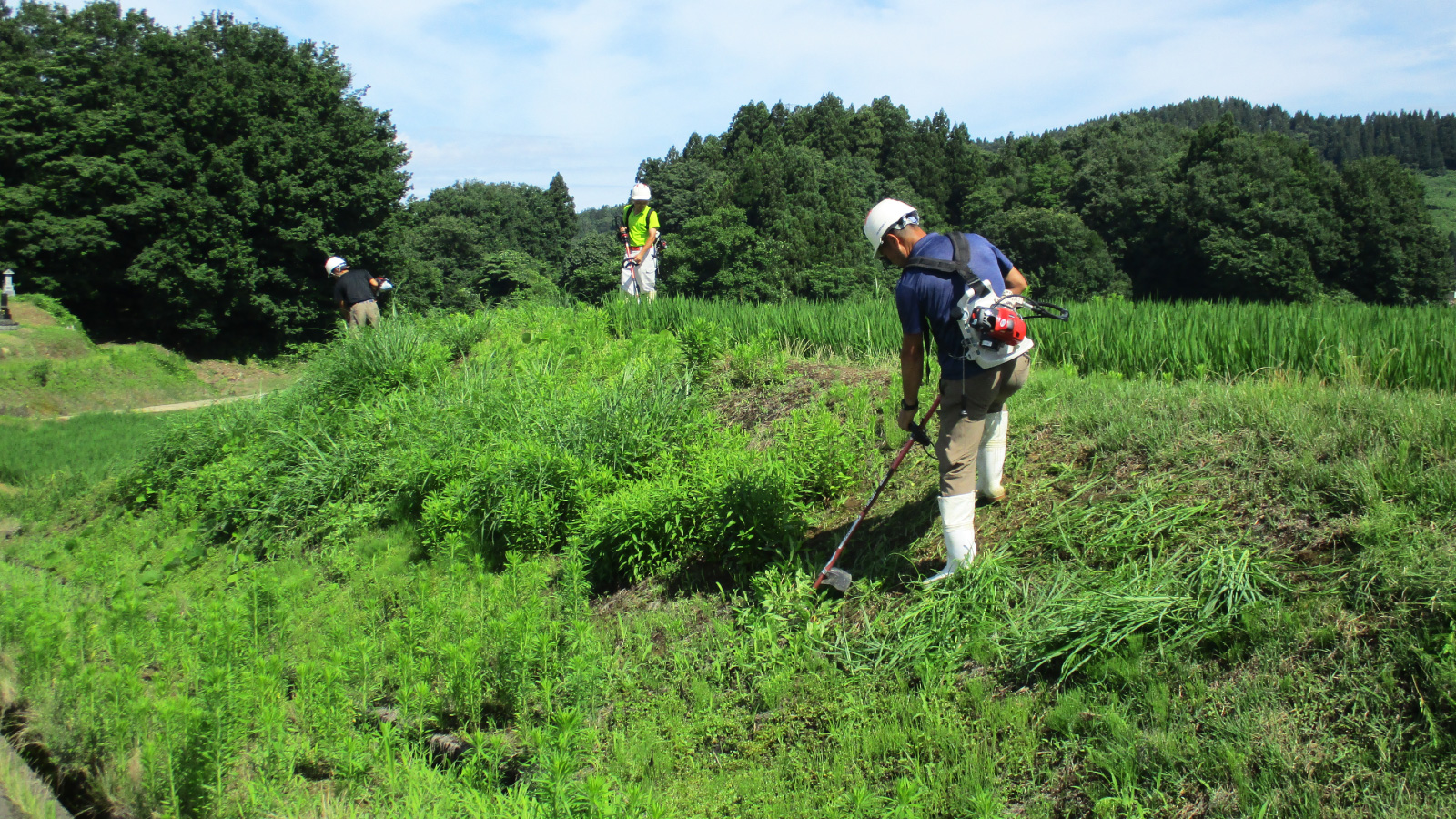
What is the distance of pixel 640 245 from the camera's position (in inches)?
476

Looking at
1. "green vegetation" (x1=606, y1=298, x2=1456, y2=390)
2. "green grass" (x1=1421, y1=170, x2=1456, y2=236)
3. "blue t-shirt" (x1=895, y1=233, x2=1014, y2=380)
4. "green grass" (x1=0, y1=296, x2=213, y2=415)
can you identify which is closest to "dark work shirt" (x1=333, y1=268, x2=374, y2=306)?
"green vegetation" (x1=606, y1=298, x2=1456, y2=390)

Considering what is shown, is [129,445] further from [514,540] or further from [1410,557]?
[1410,557]

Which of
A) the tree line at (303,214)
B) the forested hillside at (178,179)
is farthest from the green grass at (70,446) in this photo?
the forested hillside at (178,179)

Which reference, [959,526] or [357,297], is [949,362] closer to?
[959,526]

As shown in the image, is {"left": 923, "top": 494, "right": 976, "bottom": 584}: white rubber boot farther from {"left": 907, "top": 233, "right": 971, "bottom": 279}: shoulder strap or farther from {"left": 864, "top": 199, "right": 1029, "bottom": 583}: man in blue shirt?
{"left": 907, "top": 233, "right": 971, "bottom": 279}: shoulder strap

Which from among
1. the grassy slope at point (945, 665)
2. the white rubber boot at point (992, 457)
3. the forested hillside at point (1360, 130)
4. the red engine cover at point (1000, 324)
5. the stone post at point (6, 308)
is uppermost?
the forested hillside at point (1360, 130)

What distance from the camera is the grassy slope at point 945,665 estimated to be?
10.4 ft

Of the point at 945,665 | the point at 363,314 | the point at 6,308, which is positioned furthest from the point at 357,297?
the point at 6,308

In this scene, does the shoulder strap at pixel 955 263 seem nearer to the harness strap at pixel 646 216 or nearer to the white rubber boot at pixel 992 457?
the white rubber boot at pixel 992 457

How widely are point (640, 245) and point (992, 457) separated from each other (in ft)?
26.5

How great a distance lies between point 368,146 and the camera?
34594 mm

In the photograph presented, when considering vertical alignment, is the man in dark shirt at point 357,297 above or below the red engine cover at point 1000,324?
above

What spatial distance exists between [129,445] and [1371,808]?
13718 mm

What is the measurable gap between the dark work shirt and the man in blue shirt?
383 inches
